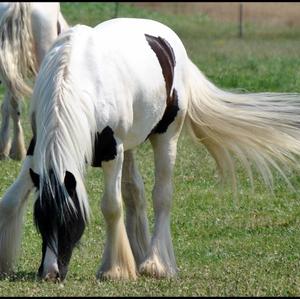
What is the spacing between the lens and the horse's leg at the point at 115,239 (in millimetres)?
7352

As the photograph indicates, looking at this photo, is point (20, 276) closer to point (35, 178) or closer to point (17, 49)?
point (35, 178)

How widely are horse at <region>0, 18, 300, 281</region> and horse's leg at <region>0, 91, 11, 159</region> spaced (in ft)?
16.4

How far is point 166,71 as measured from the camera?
7922 millimetres

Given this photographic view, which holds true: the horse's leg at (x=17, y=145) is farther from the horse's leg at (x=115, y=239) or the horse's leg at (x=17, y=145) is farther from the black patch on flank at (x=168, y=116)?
the horse's leg at (x=115, y=239)

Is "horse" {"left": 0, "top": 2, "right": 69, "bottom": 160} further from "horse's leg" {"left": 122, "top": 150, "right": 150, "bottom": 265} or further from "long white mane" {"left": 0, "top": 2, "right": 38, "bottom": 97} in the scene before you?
"horse's leg" {"left": 122, "top": 150, "right": 150, "bottom": 265}

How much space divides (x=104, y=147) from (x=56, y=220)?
697 mm

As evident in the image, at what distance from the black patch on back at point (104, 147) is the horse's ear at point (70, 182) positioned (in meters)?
0.40

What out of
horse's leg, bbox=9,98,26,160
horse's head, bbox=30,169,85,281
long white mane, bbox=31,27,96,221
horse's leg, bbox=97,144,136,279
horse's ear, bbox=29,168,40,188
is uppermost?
long white mane, bbox=31,27,96,221

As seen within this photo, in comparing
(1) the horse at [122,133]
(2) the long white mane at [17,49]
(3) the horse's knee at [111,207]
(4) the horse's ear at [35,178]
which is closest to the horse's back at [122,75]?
(1) the horse at [122,133]

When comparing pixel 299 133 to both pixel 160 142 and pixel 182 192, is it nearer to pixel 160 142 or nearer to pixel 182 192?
pixel 160 142

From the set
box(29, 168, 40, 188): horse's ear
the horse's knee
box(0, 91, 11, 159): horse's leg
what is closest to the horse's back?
the horse's knee

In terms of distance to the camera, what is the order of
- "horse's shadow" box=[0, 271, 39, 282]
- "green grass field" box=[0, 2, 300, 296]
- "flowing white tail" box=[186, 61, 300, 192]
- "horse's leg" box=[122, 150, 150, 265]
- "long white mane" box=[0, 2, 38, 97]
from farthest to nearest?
"long white mane" box=[0, 2, 38, 97] < "flowing white tail" box=[186, 61, 300, 192] < "horse's leg" box=[122, 150, 150, 265] < "horse's shadow" box=[0, 271, 39, 282] < "green grass field" box=[0, 2, 300, 296]

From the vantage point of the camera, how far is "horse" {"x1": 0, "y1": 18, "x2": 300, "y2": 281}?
266 inches

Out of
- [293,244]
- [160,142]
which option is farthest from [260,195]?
[160,142]
